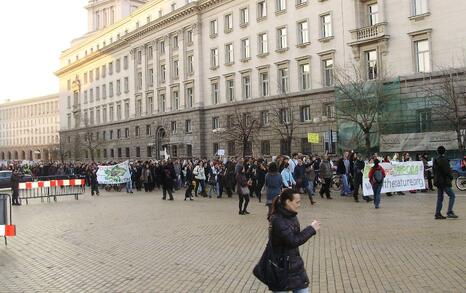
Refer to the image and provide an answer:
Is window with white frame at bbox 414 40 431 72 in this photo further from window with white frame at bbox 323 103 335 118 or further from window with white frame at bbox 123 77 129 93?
window with white frame at bbox 123 77 129 93

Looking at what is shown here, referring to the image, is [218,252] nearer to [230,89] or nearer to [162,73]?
[230,89]

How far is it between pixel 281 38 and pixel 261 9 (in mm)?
4701

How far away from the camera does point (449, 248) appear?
9.66 m

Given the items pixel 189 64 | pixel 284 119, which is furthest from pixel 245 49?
pixel 284 119

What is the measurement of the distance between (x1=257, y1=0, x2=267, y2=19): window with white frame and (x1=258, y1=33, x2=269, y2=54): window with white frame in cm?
194

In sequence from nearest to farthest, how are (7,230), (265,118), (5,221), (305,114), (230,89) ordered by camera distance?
(7,230), (5,221), (305,114), (265,118), (230,89)

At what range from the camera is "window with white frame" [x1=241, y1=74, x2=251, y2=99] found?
54344 millimetres

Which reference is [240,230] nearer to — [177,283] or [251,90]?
[177,283]

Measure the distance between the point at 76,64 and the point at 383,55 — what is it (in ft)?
214

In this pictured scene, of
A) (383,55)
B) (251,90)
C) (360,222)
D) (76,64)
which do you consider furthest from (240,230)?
(76,64)

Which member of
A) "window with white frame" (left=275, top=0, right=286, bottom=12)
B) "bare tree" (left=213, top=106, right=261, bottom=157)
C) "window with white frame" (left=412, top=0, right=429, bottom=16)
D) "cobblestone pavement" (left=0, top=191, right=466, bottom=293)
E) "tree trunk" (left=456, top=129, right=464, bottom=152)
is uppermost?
"window with white frame" (left=275, top=0, right=286, bottom=12)

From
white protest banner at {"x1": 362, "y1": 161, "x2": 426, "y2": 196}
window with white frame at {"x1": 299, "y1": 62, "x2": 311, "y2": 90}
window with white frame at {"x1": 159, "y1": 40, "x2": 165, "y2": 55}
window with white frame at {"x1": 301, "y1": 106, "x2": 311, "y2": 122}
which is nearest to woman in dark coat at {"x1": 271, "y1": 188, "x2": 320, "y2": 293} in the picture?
white protest banner at {"x1": 362, "y1": 161, "x2": 426, "y2": 196}

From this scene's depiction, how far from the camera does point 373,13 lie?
4253 cm

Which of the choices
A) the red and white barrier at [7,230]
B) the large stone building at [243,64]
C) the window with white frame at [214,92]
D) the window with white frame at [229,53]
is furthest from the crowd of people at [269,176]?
the window with white frame at [214,92]
